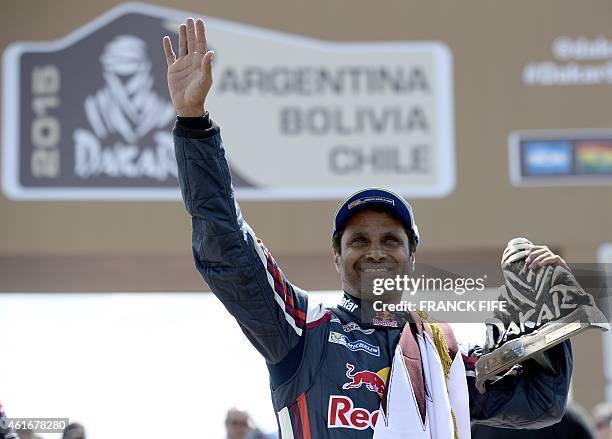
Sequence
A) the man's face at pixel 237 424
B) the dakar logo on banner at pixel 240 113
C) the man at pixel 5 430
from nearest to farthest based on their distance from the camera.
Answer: the man at pixel 5 430, the man's face at pixel 237 424, the dakar logo on banner at pixel 240 113

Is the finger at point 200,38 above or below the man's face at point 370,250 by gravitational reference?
above

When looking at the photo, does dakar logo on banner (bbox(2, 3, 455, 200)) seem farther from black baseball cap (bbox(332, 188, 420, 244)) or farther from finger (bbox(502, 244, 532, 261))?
finger (bbox(502, 244, 532, 261))

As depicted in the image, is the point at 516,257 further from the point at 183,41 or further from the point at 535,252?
the point at 183,41

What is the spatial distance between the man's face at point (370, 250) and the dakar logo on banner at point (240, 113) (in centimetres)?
980

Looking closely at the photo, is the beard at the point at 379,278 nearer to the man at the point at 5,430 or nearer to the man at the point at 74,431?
the man at the point at 74,431

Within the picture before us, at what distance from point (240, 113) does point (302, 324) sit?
1043 cm

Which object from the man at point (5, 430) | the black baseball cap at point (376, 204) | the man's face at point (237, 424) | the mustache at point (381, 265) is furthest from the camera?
the man's face at point (237, 424)

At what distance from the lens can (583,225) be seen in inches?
524

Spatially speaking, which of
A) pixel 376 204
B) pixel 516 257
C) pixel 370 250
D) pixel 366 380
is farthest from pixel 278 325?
pixel 516 257

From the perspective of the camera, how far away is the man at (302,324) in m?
3.13

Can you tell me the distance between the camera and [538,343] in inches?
127

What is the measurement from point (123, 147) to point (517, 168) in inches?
174

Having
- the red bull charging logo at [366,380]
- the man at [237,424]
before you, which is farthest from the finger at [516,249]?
the man at [237,424]

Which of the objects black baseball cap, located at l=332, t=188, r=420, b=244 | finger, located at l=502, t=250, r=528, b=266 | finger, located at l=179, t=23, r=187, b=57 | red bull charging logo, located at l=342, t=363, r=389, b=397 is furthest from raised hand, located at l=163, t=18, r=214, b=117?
finger, located at l=502, t=250, r=528, b=266
